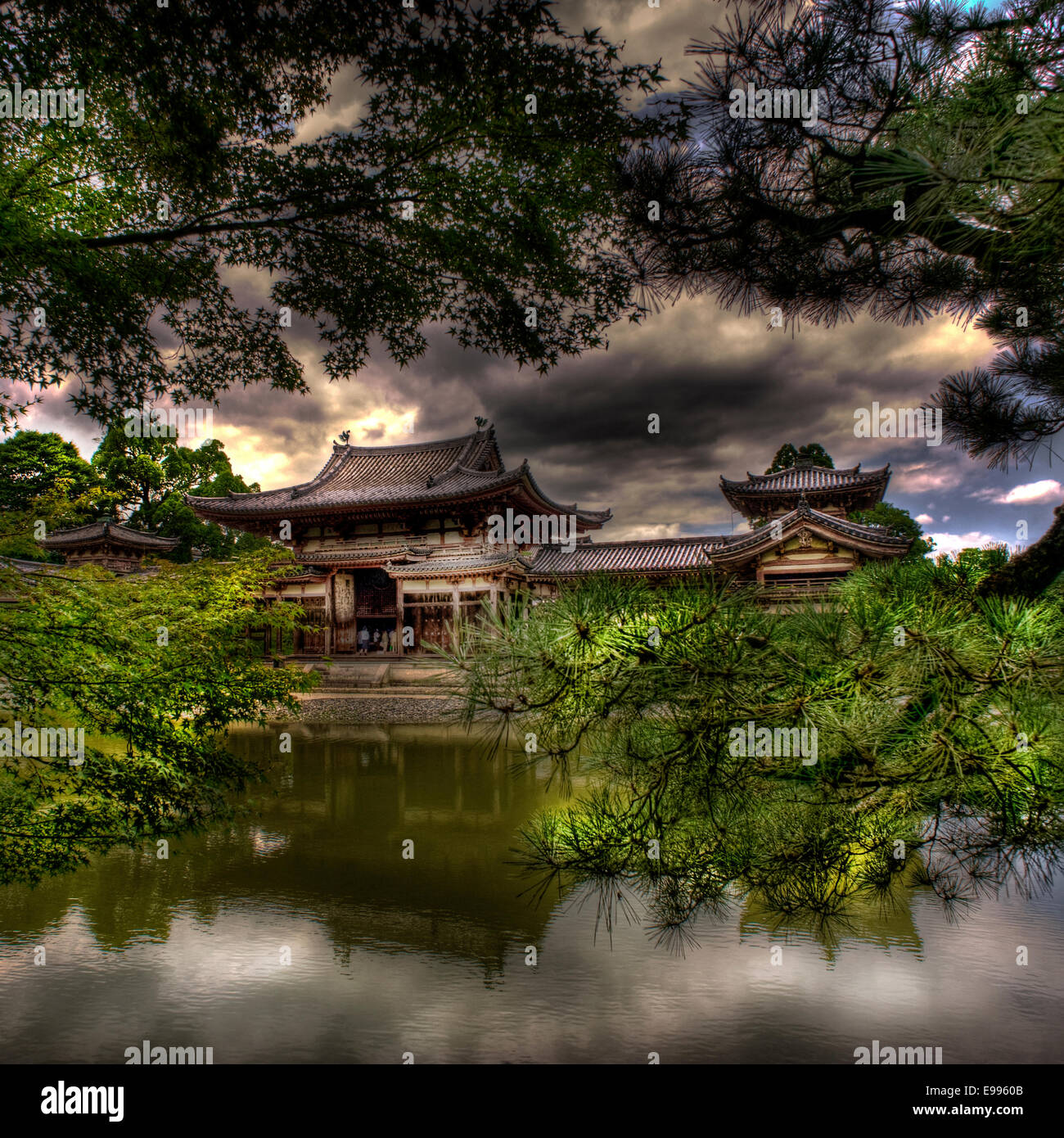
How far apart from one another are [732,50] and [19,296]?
333 cm

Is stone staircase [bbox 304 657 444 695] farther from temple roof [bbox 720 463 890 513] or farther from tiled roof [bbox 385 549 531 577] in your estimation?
temple roof [bbox 720 463 890 513]

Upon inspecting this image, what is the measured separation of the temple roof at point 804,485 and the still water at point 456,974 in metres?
13.1

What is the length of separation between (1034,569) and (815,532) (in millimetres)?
13556

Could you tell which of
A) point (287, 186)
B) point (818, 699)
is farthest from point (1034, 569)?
point (287, 186)

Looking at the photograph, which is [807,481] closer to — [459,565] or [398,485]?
[459,565]

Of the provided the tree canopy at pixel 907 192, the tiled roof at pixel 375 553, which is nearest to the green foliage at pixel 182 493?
the tiled roof at pixel 375 553

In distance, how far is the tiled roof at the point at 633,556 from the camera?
17.1m

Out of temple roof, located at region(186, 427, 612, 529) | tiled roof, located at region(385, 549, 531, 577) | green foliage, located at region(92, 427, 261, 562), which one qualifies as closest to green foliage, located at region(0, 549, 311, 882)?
tiled roof, located at region(385, 549, 531, 577)

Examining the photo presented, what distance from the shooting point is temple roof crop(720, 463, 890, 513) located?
16.2m

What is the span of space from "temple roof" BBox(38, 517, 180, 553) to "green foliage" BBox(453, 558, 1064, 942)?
75.7 feet

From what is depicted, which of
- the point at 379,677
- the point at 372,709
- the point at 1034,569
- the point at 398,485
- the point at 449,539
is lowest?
the point at 372,709

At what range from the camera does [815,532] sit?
14.3 metres

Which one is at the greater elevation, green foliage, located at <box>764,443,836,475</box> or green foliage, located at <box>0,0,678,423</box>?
green foliage, located at <box>764,443,836,475</box>
